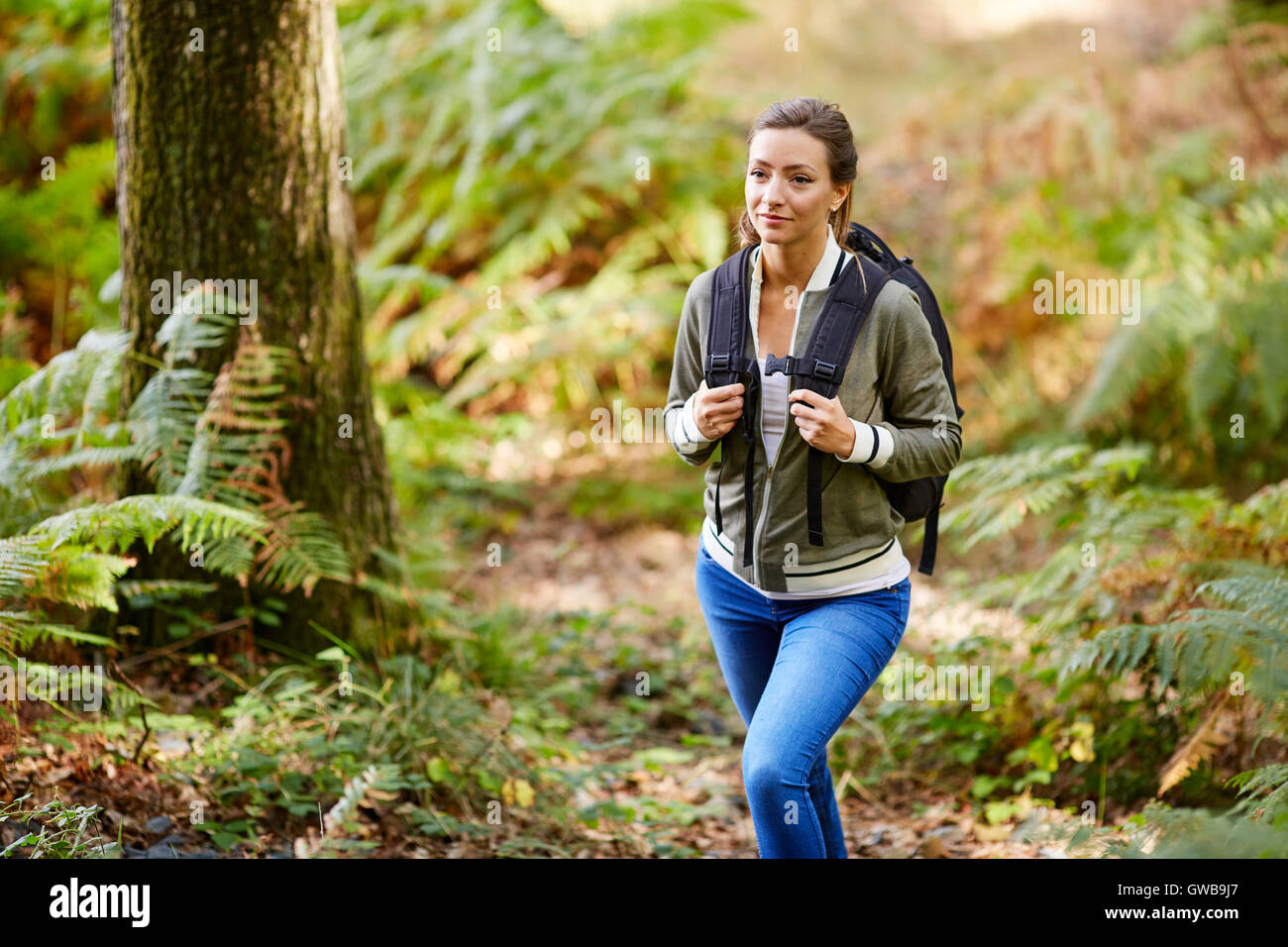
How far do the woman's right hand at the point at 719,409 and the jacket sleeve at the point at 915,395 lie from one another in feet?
1.15

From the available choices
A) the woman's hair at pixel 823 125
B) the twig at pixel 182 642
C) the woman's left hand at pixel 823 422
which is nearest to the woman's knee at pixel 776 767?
the woman's left hand at pixel 823 422

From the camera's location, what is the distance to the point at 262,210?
3.60 metres

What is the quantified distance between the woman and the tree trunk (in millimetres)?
1763

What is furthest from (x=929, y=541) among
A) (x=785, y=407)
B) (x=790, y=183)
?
(x=790, y=183)

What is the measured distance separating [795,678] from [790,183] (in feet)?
3.90

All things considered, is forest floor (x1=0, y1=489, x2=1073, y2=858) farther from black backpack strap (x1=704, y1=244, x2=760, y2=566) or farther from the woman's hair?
the woman's hair

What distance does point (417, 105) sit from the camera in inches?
291

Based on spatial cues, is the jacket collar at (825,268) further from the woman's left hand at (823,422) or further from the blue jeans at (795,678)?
the blue jeans at (795,678)

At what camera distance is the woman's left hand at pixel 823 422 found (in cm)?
228

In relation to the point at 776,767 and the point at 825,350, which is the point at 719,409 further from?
the point at 776,767

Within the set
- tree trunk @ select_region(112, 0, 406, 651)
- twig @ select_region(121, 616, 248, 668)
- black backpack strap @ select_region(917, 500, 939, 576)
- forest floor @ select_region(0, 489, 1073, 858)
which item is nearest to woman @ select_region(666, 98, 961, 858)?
black backpack strap @ select_region(917, 500, 939, 576)
